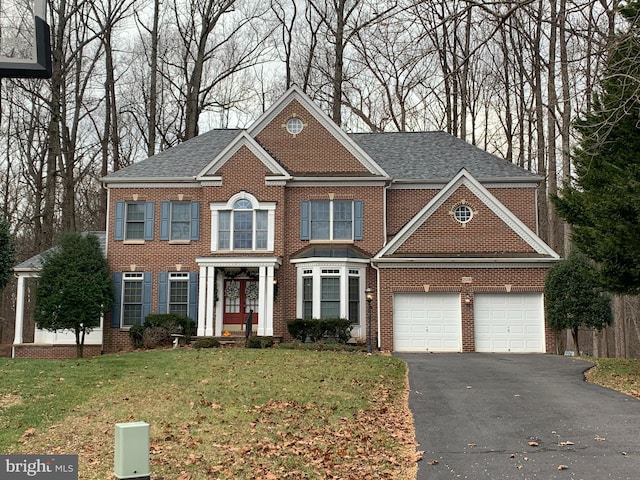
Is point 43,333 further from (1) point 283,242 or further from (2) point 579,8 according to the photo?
(2) point 579,8

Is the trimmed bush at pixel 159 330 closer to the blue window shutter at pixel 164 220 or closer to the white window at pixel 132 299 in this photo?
the white window at pixel 132 299

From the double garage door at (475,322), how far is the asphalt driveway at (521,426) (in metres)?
5.35

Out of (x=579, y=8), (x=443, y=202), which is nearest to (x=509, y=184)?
(x=443, y=202)

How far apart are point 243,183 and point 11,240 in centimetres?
763

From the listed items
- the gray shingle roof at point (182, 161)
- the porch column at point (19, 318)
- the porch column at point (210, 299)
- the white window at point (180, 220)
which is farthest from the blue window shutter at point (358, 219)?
the porch column at point (19, 318)

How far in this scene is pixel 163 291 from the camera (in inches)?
942

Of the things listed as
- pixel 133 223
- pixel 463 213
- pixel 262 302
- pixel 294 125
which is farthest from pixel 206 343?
pixel 463 213

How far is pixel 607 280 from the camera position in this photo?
15.0m

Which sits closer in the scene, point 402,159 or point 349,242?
point 349,242

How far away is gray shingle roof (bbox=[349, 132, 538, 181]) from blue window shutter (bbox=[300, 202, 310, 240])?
3394mm

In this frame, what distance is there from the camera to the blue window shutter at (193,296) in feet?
77.6

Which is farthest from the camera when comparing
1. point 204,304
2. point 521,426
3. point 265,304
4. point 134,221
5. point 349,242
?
point 134,221

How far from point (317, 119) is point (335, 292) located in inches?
246

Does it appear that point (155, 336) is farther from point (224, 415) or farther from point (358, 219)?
point (224, 415)
